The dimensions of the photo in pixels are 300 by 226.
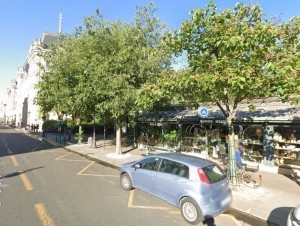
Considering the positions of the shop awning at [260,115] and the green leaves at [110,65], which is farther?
the green leaves at [110,65]

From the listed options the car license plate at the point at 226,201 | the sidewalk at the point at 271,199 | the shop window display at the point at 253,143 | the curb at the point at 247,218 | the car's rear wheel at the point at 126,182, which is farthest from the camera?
the shop window display at the point at 253,143

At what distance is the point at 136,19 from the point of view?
16.0 m

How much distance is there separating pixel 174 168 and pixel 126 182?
8.00 ft

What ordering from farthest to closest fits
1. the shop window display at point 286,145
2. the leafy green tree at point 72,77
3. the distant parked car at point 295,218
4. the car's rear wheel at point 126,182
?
the leafy green tree at point 72,77, the shop window display at point 286,145, the car's rear wheel at point 126,182, the distant parked car at point 295,218

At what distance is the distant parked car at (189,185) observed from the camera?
6.32 metres

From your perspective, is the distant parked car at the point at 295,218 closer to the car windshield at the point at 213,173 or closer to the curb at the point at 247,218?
the curb at the point at 247,218

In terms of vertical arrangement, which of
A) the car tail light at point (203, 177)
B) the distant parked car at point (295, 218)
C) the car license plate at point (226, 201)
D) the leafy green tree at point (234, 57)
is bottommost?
the car license plate at point (226, 201)

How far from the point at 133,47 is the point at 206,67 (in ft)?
22.1

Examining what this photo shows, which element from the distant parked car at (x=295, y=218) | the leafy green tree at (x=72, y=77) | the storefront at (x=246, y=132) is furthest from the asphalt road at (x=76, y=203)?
the storefront at (x=246, y=132)

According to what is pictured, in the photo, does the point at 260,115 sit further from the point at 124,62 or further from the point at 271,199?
the point at 124,62

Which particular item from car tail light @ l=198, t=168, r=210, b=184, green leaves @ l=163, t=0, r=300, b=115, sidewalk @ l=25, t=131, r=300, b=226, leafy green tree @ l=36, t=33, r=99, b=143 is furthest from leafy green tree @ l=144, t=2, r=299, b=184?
leafy green tree @ l=36, t=33, r=99, b=143

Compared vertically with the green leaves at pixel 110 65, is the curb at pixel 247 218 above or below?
below

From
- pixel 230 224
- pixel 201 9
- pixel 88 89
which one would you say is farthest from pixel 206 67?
pixel 88 89

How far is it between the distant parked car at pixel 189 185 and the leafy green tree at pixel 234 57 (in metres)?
2.57
